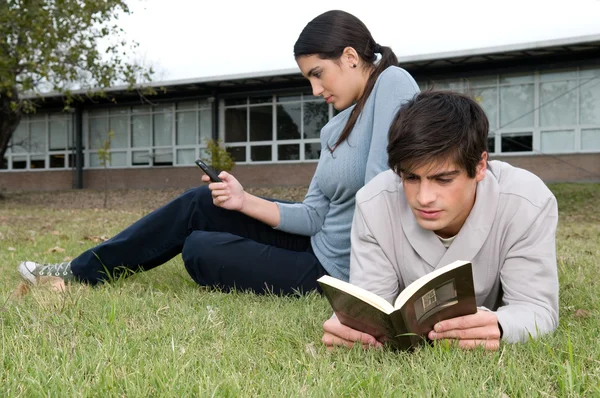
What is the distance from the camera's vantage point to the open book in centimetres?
177

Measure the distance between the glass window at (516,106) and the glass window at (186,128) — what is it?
37.0 feet

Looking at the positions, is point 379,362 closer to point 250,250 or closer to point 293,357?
point 293,357

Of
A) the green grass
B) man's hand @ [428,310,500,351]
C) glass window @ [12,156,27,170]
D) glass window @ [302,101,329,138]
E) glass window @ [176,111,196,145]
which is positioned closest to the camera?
the green grass

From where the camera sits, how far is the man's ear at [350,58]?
115 inches

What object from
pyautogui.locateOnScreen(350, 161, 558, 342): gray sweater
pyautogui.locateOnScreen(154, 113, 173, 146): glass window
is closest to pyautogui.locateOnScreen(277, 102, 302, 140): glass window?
pyautogui.locateOnScreen(154, 113, 173, 146): glass window

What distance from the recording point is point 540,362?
192cm

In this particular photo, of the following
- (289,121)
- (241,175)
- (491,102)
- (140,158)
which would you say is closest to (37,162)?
(140,158)

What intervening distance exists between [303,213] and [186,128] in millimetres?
20714

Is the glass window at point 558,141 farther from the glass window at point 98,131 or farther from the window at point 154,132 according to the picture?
the glass window at point 98,131

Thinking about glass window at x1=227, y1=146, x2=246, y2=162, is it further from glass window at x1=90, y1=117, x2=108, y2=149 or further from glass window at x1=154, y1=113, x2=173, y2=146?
glass window at x1=90, y1=117, x2=108, y2=149

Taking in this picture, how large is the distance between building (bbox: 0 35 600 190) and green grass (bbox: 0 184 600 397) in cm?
1270

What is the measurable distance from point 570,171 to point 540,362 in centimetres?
1708

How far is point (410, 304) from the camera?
1785 mm

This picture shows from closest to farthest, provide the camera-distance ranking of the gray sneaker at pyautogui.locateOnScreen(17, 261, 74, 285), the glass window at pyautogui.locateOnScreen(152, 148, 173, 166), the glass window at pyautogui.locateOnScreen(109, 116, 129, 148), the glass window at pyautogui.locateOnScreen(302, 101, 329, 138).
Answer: the gray sneaker at pyautogui.locateOnScreen(17, 261, 74, 285)
the glass window at pyautogui.locateOnScreen(302, 101, 329, 138)
the glass window at pyautogui.locateOnScreen(152, 148, 173, 166)
the glass window at pyautogui.locateOnScreen(109, 116, 129, 148)
